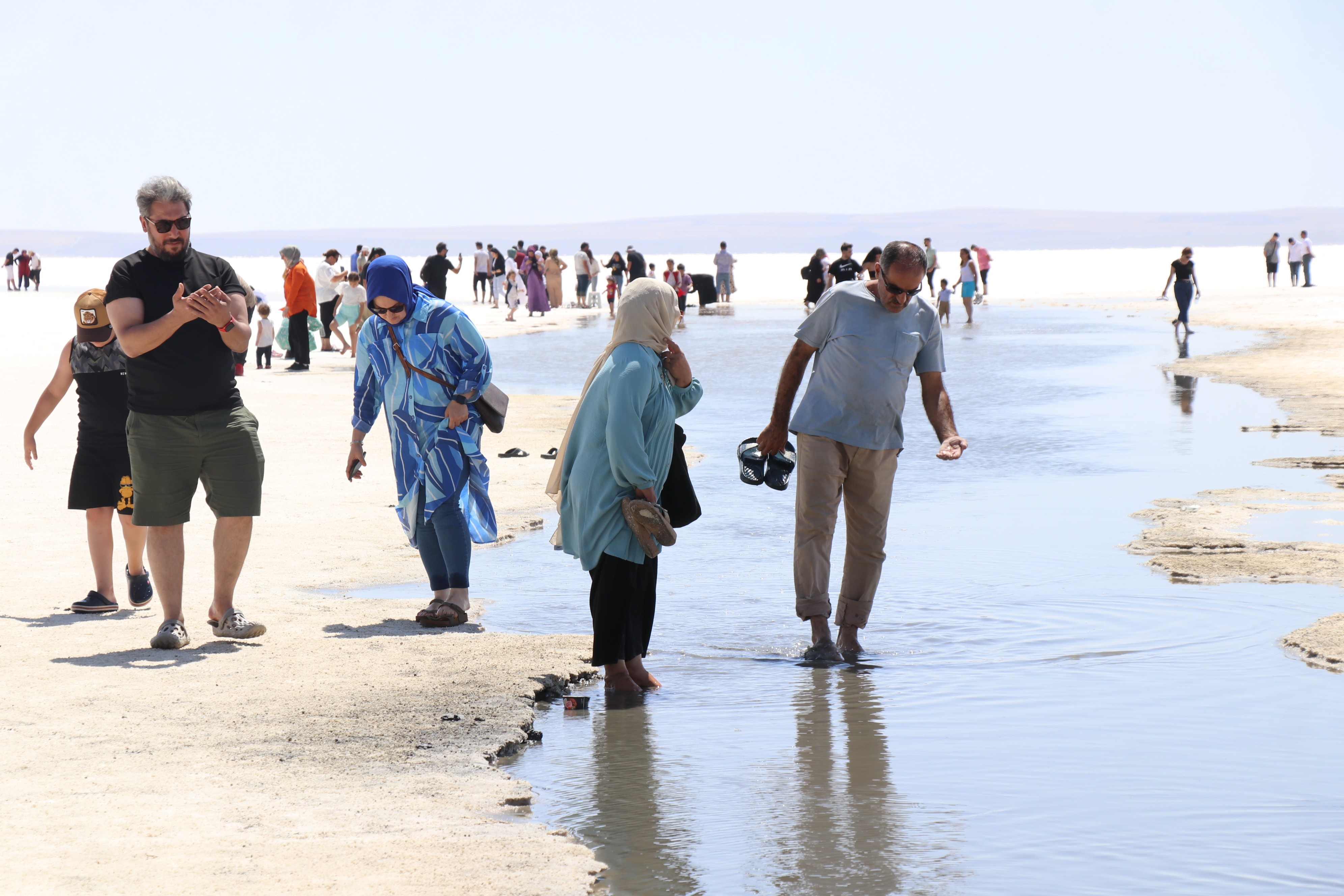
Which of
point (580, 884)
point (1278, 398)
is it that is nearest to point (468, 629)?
point (580, 884)

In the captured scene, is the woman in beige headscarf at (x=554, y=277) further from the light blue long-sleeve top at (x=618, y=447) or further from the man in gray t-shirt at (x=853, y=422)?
the light blue long-sleeve top at (x=618, y=447)

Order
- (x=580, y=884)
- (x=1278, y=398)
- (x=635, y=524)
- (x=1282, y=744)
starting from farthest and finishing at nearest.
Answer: (x=1278, y=398)
(x=635, y=524)
(x=1282, y=744)
(x=580, y=884)

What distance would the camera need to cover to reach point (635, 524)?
5.57m

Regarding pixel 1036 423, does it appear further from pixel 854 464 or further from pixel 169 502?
pixel 169 502

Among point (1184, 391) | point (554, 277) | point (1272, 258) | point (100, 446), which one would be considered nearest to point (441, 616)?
point (100, 446)

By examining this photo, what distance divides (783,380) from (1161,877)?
2.97m

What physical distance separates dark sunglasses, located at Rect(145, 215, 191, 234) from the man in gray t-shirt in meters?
2.52

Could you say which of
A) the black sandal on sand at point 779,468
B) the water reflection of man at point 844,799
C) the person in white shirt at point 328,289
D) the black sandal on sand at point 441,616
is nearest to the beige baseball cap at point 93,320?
the black sandal on sand at point 441,616

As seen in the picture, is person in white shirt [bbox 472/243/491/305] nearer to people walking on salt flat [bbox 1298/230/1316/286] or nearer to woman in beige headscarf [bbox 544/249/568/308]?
woman in beige headscarf [bbox 544/249/568/308]

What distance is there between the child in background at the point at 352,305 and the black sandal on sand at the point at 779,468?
15.1m

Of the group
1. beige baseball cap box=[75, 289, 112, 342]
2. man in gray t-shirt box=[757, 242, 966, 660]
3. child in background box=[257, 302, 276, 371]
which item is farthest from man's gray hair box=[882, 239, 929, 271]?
child in background box=[257, 302, 276, 371]

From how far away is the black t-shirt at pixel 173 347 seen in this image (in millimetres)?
5988

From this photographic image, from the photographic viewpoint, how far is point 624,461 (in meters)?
5.57

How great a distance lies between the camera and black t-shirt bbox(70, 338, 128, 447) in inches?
275
